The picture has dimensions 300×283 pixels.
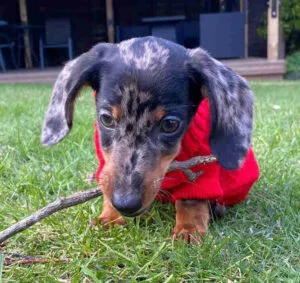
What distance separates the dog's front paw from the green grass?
1.8 inches

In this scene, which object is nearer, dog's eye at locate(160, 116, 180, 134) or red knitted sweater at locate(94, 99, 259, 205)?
dog's eye at locate(160, 116, 180, 134)

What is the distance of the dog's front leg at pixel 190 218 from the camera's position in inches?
84.1

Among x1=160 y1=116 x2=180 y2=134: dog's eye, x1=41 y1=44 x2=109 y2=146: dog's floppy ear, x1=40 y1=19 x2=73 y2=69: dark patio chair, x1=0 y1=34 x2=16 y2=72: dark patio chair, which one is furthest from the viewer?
x1=40 y1=19 x2=73 y2=69: dark patio chair

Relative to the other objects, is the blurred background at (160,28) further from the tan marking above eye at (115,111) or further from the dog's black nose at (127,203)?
the dog's black nose at (127,203)

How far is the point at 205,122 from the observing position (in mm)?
2311

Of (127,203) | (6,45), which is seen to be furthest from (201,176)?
(6,45)

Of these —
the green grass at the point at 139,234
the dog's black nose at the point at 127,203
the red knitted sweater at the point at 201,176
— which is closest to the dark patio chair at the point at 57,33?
the green grass at the point at 139,234

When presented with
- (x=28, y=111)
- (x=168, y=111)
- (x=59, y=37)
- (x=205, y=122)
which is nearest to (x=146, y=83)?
(x=168, y=111)

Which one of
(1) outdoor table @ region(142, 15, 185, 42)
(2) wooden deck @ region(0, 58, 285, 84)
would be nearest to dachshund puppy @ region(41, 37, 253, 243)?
(2) wooden deck @ region(0, 58, 285, 84)

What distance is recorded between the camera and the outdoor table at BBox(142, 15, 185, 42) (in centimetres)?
1188

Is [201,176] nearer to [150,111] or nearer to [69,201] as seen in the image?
[150,111]

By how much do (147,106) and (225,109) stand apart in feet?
1.09

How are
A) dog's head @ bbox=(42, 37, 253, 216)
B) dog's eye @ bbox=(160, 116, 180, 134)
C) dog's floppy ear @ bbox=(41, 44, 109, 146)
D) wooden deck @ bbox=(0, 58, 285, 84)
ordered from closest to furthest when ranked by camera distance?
dog's head @ bbox=(42, 37, 253, 216)
dog's eye @ bbox=(160, 116, 180, 134)
dog's floppy ear @ bbox=(41, 44, 109, 146)
wooden deck @ bbox=(0, 58, 285, 84)

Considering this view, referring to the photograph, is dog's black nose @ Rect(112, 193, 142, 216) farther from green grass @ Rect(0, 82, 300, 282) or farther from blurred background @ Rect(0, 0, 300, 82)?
blurred background @ Rect(0, 0, 300, 82)
